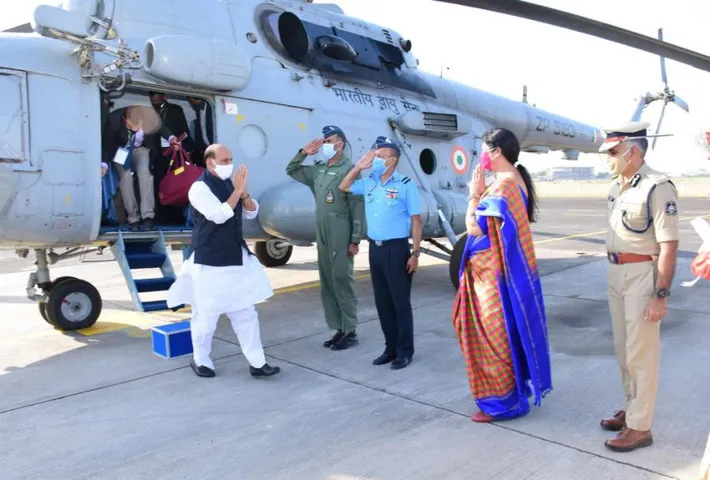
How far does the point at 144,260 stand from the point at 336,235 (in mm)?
1878

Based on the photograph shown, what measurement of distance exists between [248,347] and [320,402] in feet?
2.64

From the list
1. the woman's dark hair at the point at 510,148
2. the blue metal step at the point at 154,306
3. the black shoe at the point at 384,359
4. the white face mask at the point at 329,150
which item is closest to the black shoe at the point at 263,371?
the black shoe at the point at 384,359

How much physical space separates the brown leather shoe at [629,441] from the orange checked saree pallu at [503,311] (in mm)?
472

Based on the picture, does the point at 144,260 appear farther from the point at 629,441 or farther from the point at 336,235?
the point at 629,441

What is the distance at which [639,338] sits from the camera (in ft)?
9.72

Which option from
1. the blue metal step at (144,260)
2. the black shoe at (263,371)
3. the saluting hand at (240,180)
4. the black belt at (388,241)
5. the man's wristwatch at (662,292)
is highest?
the saluting hand at (240,180)

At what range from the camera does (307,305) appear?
709 cm

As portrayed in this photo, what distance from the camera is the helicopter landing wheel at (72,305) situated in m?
5.59

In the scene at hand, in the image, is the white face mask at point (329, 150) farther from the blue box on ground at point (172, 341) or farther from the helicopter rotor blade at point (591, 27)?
the helicopter rotor blade at point (591, 27)

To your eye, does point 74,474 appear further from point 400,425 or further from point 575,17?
point 575,17

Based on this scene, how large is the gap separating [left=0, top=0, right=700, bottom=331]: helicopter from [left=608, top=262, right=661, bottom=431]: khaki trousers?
12.0 ft

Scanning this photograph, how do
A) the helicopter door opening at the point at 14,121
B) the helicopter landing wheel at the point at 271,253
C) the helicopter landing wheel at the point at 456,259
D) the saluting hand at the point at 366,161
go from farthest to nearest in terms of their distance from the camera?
the helicopter landing wheel at the point at 271,253, the helicopter landing wheel at the point at 456,259, the helicopter door opening at the point at 14,121, the saluting hand at the point at 366,161

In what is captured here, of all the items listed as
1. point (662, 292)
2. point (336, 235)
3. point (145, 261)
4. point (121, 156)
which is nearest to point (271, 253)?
point (145, 261)

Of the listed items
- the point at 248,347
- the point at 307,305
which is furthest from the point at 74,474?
the point at 307,305
